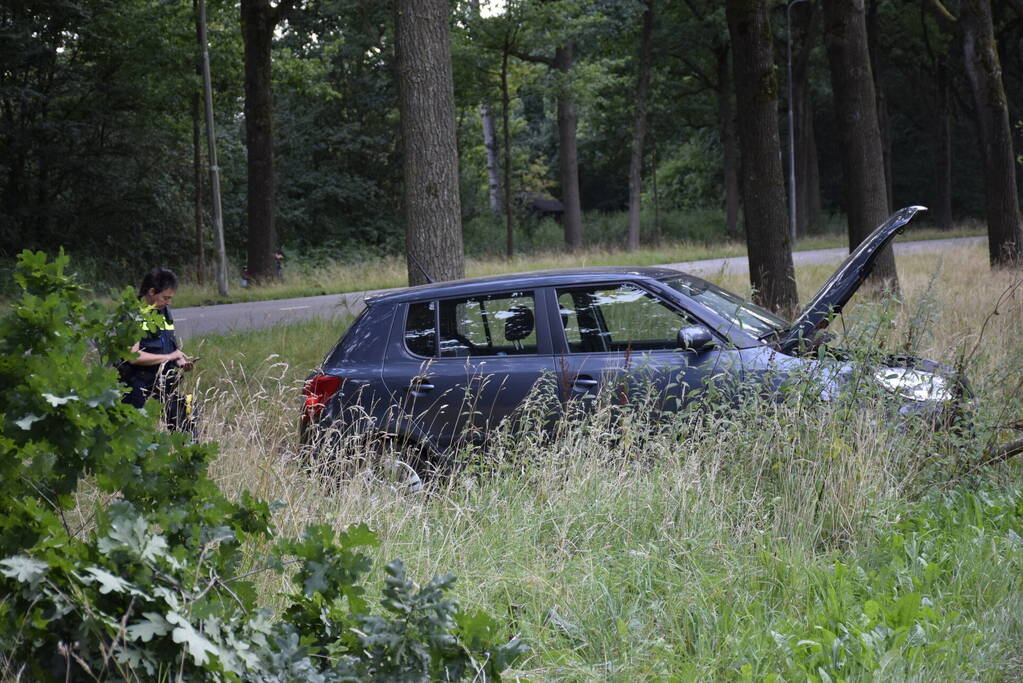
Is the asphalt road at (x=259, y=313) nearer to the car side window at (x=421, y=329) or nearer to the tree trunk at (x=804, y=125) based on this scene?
the car side window at (x=421, y=329)

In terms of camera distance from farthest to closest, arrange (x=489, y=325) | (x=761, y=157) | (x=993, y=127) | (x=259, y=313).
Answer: (x=259, y=313)
(x=993, y=127)
(x=761, y=157)
(x=489, y=325)

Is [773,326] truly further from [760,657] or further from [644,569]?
[760,657]

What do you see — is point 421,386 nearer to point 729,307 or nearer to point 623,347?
point 623,347

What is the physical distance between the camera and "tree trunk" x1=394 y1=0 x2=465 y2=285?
1052cm

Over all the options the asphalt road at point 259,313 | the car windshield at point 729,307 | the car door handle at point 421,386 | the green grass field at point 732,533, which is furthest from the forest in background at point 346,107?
the green grass field at point 732,533

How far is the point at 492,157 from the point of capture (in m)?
51.1

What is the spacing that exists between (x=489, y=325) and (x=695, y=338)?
58.4 inches

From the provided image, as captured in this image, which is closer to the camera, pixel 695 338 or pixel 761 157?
pixel 695 338

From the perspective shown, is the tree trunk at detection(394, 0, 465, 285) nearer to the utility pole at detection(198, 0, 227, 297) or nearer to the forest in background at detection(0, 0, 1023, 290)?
the utility pole at detection(198, 0, 227, 297)

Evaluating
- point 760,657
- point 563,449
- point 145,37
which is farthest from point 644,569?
point 145,37

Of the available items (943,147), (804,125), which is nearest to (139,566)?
(804,125)

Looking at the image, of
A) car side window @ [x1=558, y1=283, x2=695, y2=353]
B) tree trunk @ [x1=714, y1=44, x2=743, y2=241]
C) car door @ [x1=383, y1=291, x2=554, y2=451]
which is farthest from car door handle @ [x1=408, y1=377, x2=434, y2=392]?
tree trunk @ [x1=714, y1=44, x2=743, y2=241]

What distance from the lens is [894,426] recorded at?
5844mm

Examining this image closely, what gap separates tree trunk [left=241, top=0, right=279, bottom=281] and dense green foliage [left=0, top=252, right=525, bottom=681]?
20.8 m
